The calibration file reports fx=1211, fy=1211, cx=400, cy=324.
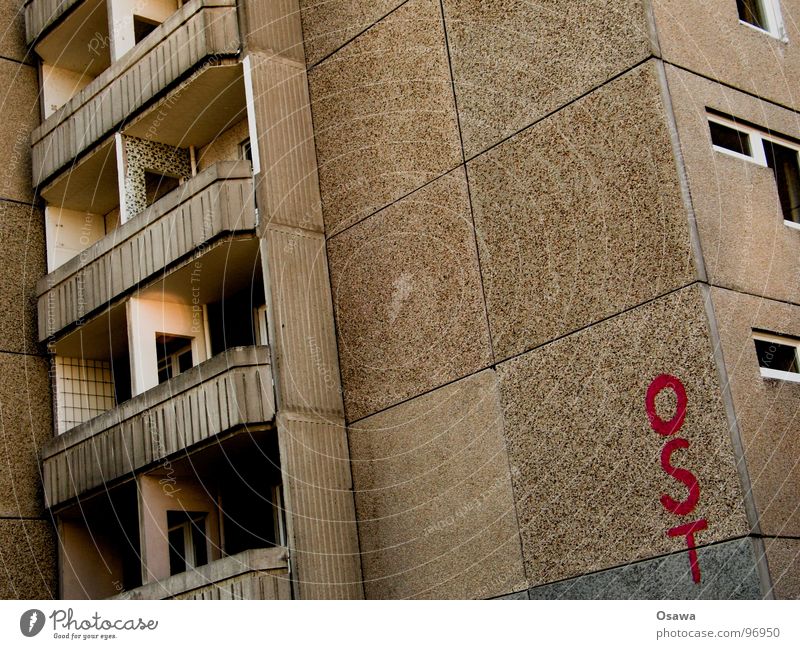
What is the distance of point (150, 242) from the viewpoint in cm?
1697

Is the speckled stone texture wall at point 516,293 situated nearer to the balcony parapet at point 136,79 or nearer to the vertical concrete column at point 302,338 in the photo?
the vertical concrete column at point 302,338

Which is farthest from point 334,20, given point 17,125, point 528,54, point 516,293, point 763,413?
point 763,413

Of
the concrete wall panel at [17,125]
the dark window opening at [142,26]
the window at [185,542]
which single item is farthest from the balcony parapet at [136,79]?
the window at [185,542]

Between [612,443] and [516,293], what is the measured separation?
2154 millimetres

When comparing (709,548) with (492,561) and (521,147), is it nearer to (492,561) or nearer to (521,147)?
(492,561)

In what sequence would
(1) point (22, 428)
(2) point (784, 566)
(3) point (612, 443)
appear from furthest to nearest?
(1) point (22, 428), (3) point (612, 443), (2) point (784, 566)

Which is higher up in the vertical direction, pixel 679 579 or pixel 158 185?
pixel 158 185

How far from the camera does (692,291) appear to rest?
1180cm

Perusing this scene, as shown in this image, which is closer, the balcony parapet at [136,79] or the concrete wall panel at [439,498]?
the concrete wall panel at [439,498]

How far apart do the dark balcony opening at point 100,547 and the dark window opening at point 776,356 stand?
920cm

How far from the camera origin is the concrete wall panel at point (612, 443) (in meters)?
11.5

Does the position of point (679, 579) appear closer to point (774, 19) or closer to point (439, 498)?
point (439, 498)

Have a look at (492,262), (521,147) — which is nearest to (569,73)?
(521,147)

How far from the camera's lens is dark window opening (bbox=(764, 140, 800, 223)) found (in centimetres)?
1364
